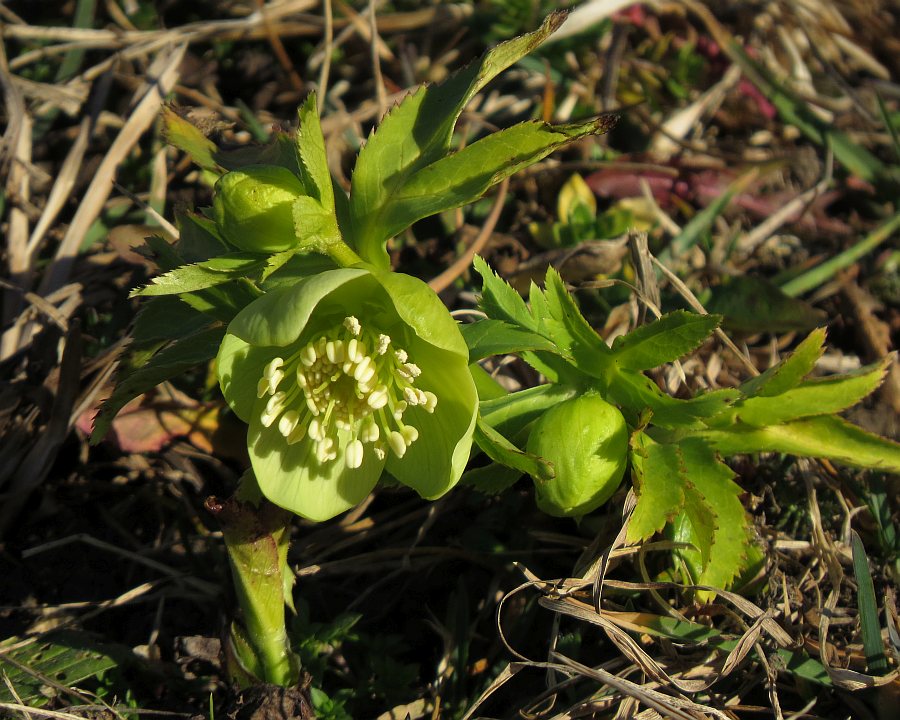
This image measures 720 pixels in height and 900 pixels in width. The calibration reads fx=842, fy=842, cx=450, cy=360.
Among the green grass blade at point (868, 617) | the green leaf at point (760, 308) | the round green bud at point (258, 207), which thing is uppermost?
the round green bud at point (258, 207)

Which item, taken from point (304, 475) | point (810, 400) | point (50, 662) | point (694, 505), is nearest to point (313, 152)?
point (304, 475)

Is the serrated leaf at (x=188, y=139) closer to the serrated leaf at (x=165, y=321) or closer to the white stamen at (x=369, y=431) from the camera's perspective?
the serrated leaf at (x=165, y=321)

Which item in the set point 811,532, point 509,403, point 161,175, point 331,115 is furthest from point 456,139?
point 811,532

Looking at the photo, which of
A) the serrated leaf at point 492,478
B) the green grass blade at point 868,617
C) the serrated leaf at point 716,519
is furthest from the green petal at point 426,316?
the green grass blade at point 868,617

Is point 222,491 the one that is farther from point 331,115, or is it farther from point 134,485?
point 331,115

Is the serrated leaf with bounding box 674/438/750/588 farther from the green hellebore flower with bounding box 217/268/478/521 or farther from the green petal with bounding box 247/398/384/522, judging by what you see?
the green petal with bounding box 247/398/384/522

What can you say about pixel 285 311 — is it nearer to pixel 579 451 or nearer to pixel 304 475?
pixel 304 475

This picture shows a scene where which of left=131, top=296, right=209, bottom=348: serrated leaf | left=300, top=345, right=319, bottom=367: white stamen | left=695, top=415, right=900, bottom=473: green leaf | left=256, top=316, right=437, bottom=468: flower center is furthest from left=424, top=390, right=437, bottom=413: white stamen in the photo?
left=695, top=415, right=900, bottom=473: green leaf
